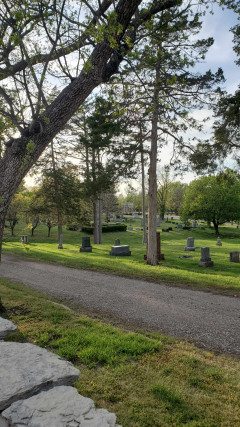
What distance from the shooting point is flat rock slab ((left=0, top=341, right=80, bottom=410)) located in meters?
2.42

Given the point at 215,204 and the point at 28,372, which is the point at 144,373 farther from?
the point at 215,204

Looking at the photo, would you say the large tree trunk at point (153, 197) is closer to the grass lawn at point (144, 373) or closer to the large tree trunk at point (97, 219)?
the grass lawn at point (144, 373)

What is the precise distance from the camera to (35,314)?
5.54 m

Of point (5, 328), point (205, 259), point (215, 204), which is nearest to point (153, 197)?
point (205, 259)

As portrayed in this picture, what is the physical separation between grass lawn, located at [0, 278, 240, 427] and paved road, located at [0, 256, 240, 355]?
0.77 meters

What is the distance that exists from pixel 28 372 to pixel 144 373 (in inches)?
55.7

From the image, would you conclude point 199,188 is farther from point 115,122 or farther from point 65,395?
point 65,395

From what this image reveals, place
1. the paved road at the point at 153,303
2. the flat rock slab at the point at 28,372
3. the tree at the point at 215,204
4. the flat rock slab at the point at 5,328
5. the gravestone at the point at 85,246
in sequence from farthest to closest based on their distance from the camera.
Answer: the tree at the point at 215,204 < the gravestone at the point at 85,246 < the paved road at the point at 153,303 < the flat rock slab at the point at 5,328 < the flat rock slab at the point at 28,372

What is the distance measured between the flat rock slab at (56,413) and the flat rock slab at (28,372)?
0.42 ft

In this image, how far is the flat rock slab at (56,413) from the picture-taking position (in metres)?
2.04

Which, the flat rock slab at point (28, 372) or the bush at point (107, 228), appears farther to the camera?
the bush at point (107, 228)

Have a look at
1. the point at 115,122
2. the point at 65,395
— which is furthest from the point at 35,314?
the point at 115,122

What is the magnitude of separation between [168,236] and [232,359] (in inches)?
1340

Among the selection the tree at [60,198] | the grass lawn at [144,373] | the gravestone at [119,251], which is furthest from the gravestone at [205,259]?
the tree at [60,198]
